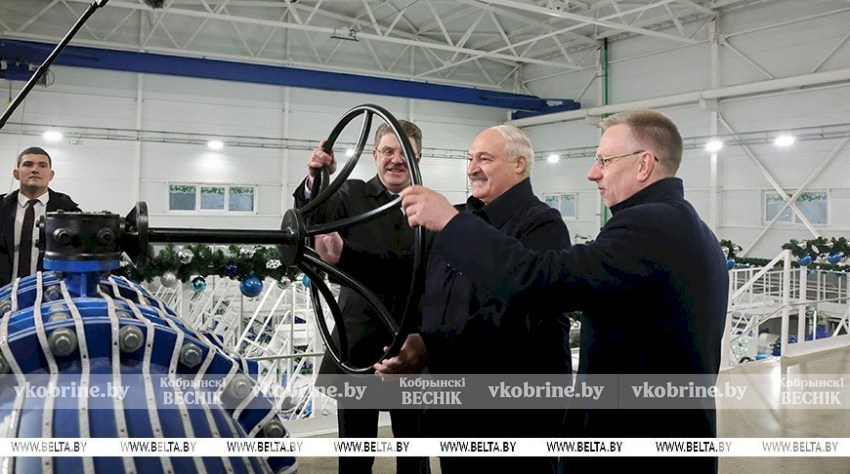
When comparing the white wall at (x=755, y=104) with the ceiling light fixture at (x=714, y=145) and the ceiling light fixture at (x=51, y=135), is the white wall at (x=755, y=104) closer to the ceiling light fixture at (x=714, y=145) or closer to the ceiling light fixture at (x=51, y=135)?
the ceiling light fixture at (x=714, y=145)

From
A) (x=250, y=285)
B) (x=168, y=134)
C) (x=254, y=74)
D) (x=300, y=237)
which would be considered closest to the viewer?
(x=300, y=237)

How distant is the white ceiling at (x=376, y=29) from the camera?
10.8 m

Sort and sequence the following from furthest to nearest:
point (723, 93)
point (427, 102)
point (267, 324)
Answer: point (427, 102)
point (723, 93)
point (267, 324)

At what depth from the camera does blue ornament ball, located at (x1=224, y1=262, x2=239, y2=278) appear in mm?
3534

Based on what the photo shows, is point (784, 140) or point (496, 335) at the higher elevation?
point (784, 140)

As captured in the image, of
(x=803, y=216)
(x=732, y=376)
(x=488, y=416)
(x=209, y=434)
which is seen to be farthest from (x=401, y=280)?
(x=803, y=216)

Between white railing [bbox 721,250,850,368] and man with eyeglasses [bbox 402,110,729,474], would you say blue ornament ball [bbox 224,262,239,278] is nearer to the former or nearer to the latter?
man with eyeglasses [bbox 402,110,729,474]

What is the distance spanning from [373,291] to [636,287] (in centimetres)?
99

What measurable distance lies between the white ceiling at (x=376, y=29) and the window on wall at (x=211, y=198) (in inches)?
103

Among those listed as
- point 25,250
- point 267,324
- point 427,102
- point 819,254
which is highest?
point 427,102

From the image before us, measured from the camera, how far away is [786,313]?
5.59m

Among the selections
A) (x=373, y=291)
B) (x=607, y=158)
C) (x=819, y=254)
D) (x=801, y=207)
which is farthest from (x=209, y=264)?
(x=801, y=207)

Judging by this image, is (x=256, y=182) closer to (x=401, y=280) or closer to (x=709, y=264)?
(x=401, y=280)

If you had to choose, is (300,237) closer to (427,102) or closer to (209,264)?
(209,264)
